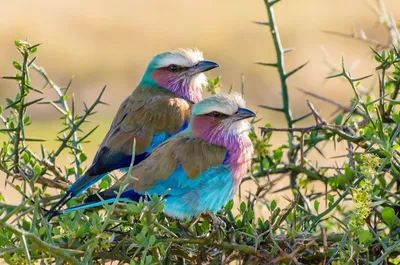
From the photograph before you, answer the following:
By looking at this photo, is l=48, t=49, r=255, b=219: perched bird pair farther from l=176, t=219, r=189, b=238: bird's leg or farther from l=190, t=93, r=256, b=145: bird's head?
l=176, t=219, r=189, b=238: bird's leg

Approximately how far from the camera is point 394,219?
2.22 meters

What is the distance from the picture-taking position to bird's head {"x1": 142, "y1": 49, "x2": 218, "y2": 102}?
3873 millimetres

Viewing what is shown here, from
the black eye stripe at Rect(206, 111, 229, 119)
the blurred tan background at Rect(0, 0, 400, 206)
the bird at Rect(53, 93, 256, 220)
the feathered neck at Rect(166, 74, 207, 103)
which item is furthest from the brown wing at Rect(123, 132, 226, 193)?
the blurred tan background at Rect(0, 0, 400, 206)

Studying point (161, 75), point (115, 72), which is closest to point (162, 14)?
point (115, 72)

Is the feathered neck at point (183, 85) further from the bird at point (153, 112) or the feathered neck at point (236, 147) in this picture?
the feathered neck at point (236, 147)

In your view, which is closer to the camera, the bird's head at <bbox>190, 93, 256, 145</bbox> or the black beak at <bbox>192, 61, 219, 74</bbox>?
the bird's head at <bbox>190, 93, 256, 145</bbox>

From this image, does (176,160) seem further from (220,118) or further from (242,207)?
(242,207)

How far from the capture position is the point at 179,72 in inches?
152

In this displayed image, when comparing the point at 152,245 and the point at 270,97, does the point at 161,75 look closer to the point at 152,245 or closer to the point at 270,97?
the point at 152,245

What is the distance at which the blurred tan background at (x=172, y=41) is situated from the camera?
9.13 meters

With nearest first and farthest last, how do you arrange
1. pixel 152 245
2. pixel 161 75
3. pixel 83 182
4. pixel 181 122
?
pixel 152 245
pixel 83 182
pixel 181 122
pixel 161 75

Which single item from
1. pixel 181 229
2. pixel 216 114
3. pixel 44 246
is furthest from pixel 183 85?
pixel 44 246

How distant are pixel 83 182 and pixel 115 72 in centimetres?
714

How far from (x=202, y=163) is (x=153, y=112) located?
58 cm
